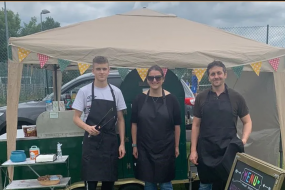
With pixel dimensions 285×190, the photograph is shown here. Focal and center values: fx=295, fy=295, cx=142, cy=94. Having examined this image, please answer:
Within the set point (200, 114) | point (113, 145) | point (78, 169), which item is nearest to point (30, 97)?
point (78, 169)

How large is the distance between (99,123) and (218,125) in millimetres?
1201

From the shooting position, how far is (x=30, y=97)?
10352 mm

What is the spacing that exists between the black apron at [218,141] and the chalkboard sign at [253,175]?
3.7 inches

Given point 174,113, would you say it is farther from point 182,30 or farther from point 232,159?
point 182,30

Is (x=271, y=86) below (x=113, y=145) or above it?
above

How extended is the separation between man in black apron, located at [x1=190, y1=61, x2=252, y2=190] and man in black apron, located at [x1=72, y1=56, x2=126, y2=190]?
91 centimetres

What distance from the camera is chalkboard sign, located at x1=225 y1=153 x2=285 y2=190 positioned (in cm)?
224

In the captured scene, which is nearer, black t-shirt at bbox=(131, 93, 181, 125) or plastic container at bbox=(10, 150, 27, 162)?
black t-shirt at bbox=(131, 93, 181, 125)

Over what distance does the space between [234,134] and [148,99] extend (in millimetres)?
926

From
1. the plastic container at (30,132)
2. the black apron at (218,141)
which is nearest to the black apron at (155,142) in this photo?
the black apron at (218,141)

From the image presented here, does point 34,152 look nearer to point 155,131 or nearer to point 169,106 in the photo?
point 155,131

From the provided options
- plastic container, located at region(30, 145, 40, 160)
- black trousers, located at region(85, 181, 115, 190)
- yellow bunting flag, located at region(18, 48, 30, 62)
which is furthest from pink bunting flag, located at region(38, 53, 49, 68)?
black trousers, located at region(85, 181, 115, 190)

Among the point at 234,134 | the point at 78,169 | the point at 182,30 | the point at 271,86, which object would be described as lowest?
the point at 78,169

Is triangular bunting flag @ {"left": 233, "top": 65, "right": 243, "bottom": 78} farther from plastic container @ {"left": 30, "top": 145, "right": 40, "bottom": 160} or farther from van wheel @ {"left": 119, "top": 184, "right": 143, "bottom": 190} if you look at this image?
plastic container @ {"left": 30, "top": 145, "right": 40, "bottom": 160}
